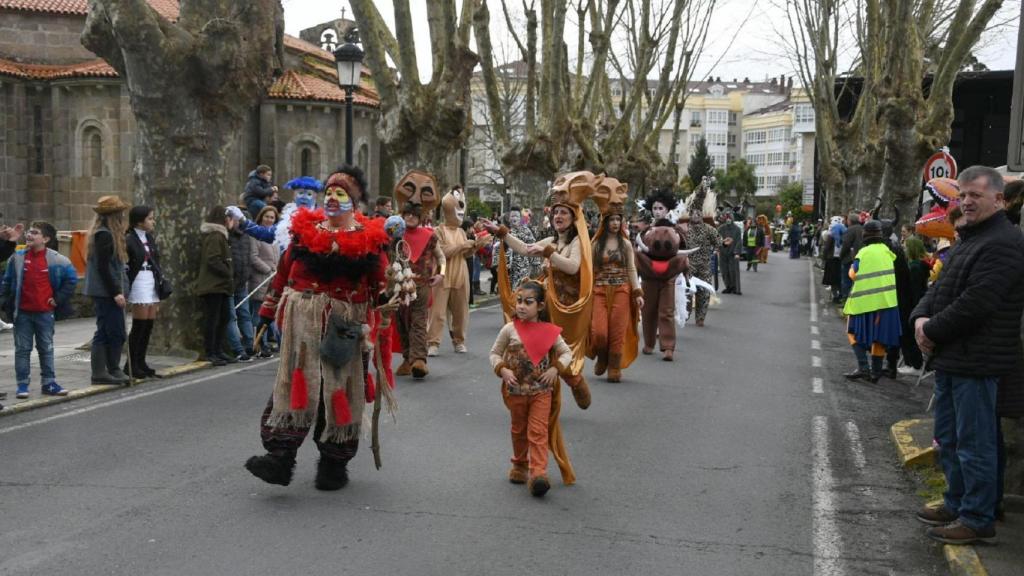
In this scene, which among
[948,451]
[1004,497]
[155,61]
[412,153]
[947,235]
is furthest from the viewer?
[412,153]

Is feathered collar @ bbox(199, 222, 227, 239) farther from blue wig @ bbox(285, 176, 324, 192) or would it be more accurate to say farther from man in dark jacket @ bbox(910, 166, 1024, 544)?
man in dark jacket @ bbox(910, 166, 1024, 544)

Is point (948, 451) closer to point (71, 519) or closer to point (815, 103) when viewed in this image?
point (71, 519)

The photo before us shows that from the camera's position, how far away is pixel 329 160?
3634cm

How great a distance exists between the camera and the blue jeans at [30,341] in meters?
9.15

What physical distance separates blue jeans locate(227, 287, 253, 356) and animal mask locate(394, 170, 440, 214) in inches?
105

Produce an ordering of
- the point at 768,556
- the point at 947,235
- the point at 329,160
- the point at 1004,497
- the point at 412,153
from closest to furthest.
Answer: the point at 768,556, the point at 1004,497, the point at 947,235, the point at 412,153, the point at 329,160

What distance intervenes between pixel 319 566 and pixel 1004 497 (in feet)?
13.4

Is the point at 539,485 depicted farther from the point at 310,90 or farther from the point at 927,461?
the point at 310,90

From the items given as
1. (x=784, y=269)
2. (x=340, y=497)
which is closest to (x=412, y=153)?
(x=340, y=497)

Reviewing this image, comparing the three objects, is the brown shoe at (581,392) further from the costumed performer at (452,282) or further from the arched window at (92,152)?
the arched window at (92,152)

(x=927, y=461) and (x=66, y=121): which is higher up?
(x=66, y=121)

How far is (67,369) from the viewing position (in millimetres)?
10984

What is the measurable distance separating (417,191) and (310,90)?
27113mm

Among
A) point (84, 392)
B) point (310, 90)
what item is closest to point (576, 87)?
point (310, 90)
